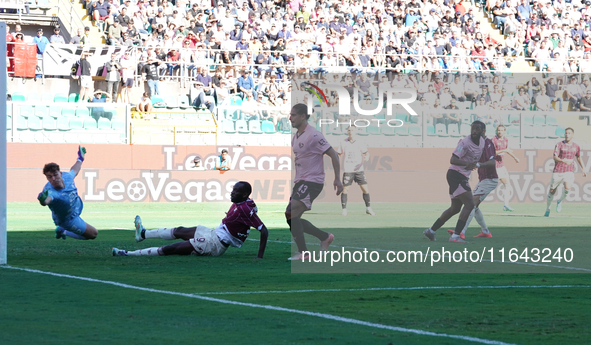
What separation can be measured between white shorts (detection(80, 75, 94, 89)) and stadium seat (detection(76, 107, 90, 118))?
3.78 feet

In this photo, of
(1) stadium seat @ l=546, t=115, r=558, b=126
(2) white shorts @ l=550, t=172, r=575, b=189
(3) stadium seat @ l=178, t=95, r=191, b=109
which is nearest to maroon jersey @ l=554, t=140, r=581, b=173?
(2) white shorts @ l=550, t=172, r=575, b=189

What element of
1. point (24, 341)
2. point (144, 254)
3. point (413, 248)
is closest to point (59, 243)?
point (144, 254)

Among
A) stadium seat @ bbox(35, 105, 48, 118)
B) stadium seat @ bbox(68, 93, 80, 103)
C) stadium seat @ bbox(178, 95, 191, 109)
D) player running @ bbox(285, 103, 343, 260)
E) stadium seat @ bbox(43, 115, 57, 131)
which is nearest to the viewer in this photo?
player running @ bbox(285, 103, 343, 260)

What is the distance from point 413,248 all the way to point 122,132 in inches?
661

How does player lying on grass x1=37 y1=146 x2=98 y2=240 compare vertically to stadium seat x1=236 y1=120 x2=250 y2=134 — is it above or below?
below

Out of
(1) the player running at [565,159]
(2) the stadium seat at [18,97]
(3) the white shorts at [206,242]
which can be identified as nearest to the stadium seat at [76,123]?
(2) the stadium seat at [18,97]

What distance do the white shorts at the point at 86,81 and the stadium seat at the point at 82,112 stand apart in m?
1.15

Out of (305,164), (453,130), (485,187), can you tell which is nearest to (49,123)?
(453,130)

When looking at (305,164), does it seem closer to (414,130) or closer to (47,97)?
(414,130)

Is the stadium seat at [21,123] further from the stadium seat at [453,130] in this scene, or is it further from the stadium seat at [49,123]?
the stadium seat at [453,130]

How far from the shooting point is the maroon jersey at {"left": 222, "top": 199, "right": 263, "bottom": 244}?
10.6 m

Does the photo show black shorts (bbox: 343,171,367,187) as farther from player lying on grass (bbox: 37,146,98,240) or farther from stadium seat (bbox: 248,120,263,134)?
player lying on grass (bbox: 37,146,98,240)

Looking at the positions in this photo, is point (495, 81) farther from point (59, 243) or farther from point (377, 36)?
point (59, 243)

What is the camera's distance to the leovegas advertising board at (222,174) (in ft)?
84.3
